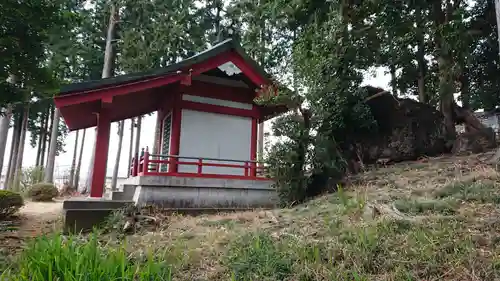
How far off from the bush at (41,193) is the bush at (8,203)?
5.32m

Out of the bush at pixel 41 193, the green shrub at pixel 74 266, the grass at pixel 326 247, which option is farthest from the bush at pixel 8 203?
the bush at pixel 41 193

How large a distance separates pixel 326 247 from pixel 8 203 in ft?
23.4

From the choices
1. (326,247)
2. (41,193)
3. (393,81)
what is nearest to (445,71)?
(393,81)

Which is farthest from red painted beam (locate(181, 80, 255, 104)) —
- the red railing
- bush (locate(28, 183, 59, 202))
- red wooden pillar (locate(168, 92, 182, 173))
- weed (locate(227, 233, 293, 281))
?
bush (locate(28, 183, 59, 202))

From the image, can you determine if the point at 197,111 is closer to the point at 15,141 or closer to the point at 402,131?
the point at 402,131

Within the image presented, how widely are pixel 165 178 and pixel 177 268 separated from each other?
423 cm

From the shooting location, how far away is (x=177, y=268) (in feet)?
11.9

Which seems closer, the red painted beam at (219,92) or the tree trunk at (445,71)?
the red painted beam at (219,92)

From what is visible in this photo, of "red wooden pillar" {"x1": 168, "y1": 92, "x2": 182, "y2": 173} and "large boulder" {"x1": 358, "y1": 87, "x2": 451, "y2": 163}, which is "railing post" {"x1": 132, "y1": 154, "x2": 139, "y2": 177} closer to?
"red wooden pillar" {"x1": 168, "y1": 92, "x2": 182, "y2": 173}

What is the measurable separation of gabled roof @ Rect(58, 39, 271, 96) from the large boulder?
13.2 ft

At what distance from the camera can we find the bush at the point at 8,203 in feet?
24.0

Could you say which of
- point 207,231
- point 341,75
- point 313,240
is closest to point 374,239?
point 313,240

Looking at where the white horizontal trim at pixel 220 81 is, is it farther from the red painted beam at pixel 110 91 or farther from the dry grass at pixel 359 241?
the dry grass at pixel 359 241

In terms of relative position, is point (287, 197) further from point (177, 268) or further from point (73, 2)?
point (73, 2)
